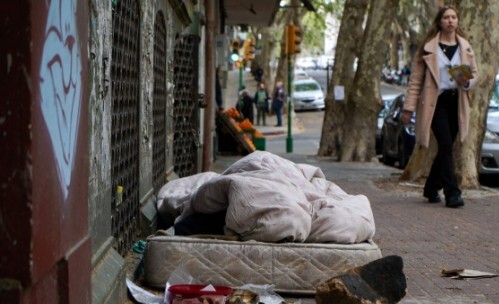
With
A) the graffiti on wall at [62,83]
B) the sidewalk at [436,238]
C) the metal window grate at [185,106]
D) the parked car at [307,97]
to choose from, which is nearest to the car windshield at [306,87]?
the parked car at [307,97]

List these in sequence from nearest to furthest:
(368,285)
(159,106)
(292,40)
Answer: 1. (368,285)
2. (159,106)
3. (292,40)

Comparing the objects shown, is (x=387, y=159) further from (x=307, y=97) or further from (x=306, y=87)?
(x=306, y=87)

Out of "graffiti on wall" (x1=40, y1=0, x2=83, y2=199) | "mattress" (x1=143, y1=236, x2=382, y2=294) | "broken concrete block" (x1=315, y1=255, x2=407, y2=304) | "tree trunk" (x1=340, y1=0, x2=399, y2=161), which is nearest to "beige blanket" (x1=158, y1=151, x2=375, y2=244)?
"mattress" (x1=143, y1=236, x2=382, y2=294)

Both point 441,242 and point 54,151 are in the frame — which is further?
point 441,242

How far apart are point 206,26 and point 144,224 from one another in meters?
8.98

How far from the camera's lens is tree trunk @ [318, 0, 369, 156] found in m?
24.4

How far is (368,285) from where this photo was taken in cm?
541

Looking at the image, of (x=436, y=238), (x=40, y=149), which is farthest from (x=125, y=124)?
(x=40, y=149)

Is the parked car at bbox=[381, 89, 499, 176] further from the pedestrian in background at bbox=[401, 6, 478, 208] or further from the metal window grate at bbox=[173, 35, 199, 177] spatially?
the metal window grate at bbox=[173, 35, 199, 177]

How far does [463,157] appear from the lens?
1252 centimetres

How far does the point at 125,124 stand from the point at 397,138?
13.9 m

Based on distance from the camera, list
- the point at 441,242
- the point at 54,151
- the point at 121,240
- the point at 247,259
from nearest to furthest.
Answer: the point at 54,151, the point at 247,259, the point at 121,240, the point at 441,242

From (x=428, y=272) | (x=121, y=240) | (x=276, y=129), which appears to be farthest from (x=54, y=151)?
(x=276, y=129)

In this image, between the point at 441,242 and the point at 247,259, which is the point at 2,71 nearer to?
the point at 247,259
